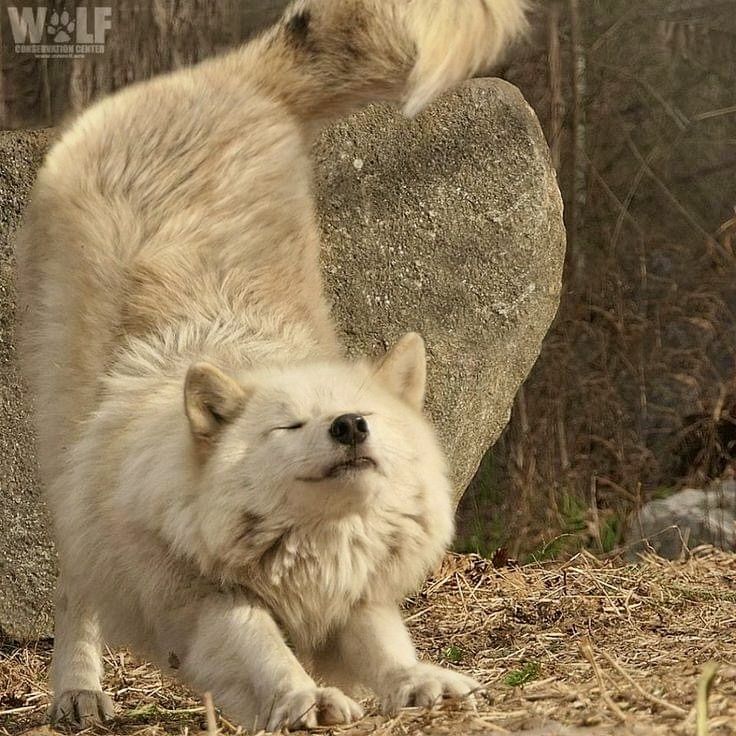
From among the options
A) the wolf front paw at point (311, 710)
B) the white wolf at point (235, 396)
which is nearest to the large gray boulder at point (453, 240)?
the white wolf at point (235, 396)

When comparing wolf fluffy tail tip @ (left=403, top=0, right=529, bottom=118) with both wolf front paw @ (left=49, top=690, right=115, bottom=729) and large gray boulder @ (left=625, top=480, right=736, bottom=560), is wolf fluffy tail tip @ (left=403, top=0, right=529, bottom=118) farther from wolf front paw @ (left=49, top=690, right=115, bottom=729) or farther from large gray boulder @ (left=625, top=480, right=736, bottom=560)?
large gray boulder @ (left=625, top=480, right=736, bottom=560)

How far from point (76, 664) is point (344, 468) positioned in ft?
5.34

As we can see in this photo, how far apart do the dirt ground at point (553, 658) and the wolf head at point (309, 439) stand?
1.98 feet

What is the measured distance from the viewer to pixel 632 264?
874 centimetres

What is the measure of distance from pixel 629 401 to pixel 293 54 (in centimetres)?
478

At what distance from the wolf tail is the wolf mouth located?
1459 millimetres

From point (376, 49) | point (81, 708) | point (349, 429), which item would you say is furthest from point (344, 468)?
point (376, 49)

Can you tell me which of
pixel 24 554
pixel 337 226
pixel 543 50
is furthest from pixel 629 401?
pixel 24 554

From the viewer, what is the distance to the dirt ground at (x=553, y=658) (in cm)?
280

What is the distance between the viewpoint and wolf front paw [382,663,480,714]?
3.27 m

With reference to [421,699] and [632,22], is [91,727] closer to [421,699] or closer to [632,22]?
[421,699]

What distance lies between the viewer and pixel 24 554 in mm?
5336

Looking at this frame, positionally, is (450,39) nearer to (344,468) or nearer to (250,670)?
(344,468)

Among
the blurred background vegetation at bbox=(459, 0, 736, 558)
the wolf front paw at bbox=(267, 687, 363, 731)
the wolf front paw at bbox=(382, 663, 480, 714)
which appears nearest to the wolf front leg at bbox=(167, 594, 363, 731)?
the wolf front paw at bbox=(267, 687, 363, 731)
